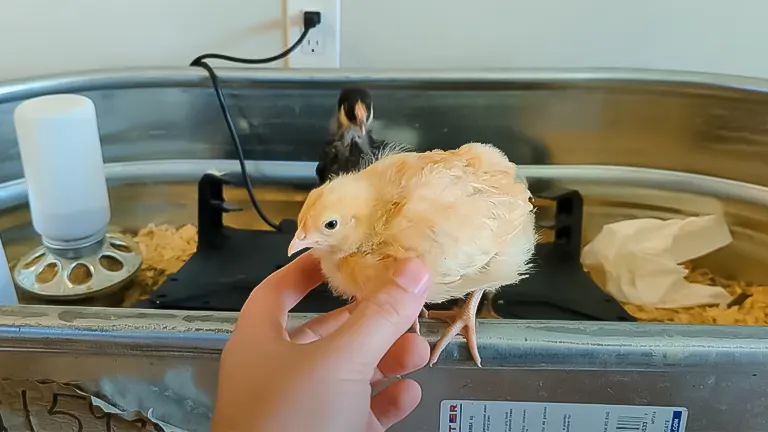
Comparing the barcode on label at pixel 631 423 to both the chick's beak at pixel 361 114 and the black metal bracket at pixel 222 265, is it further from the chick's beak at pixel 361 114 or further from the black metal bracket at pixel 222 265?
the chick's beak at pixel 361 114

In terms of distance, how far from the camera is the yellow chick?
48cm

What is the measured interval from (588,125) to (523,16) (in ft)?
0.58

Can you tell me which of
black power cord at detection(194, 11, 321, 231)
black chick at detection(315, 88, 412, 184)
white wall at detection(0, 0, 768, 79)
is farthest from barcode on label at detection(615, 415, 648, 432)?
white wall at detection(0, 0, 768, 79)

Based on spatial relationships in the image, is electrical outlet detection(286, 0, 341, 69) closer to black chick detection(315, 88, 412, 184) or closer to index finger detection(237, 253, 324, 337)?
black chick detection(315, 88, 412, 184)

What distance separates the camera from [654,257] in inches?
36.1

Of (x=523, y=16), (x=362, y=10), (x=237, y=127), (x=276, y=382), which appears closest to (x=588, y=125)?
(x=523, y=16)

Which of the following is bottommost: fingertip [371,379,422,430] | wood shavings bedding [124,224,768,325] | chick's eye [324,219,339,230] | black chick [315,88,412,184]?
wood shavings bedding [124,224,768,325]

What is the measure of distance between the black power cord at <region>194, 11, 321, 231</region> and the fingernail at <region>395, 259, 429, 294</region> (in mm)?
502

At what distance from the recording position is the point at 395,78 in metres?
0.98

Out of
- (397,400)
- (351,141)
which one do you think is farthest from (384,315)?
(351,141)

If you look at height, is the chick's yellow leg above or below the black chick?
below

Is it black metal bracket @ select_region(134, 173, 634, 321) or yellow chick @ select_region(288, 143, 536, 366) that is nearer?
yellow chick @ select_region(288, 143, 536, 366)

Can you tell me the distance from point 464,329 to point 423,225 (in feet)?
0.36

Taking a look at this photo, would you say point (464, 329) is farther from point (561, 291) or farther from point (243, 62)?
point (243, 62)
